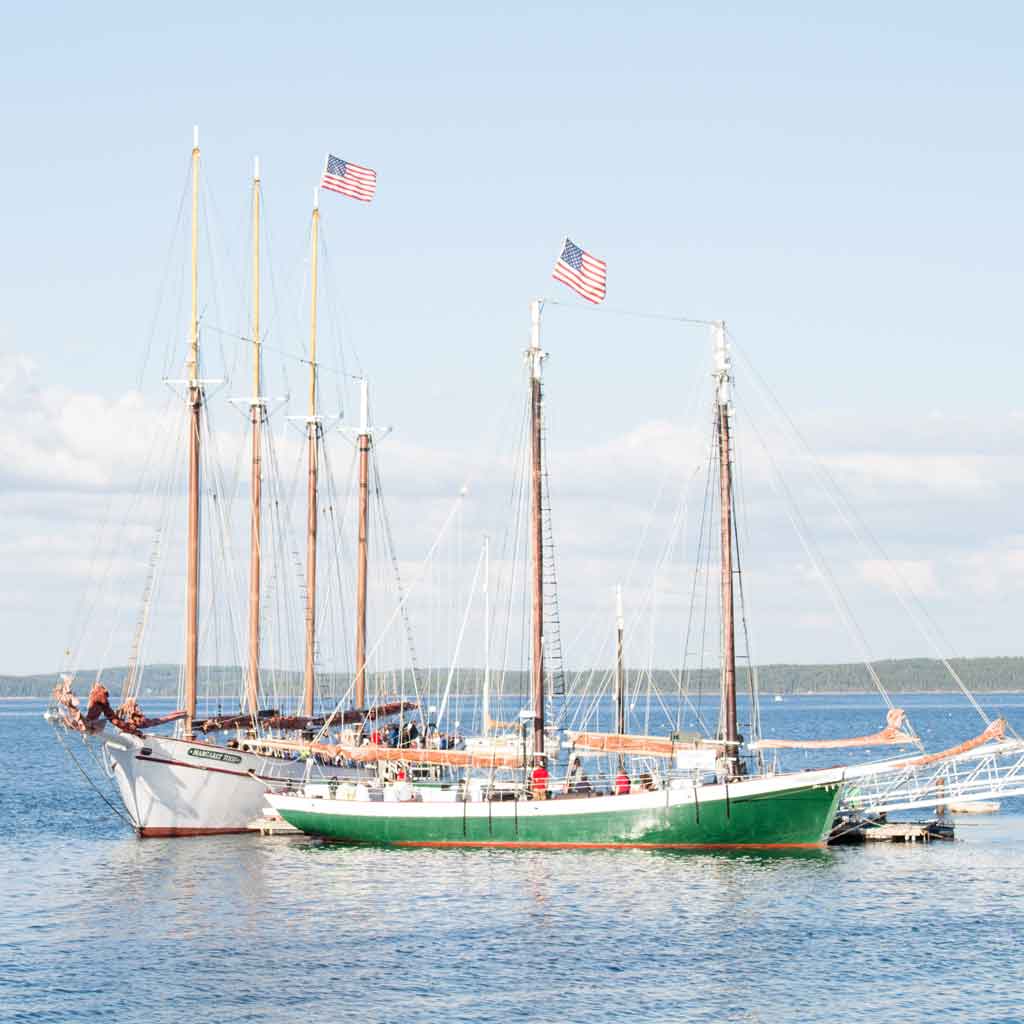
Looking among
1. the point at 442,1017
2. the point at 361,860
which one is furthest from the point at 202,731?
the point at 442,1017

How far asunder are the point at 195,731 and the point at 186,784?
404 cm

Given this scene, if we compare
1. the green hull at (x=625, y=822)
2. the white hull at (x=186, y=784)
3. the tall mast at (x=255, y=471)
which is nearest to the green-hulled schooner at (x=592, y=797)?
the green hull at (x=625, y=822)

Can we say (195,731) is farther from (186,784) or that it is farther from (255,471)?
(255,471)

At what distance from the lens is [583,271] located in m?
75.9

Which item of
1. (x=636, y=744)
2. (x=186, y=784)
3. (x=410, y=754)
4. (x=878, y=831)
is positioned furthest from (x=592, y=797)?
(x=186, y=784)

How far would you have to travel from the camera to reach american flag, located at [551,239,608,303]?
75812 mm

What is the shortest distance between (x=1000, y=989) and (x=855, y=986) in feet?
13.1

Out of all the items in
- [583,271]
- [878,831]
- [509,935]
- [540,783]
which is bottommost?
[509,935]

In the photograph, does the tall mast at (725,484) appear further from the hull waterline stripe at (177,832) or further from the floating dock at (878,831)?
the hull waterline stripe at (177,832)

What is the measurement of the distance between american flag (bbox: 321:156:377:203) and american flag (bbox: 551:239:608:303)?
1654 centimetres

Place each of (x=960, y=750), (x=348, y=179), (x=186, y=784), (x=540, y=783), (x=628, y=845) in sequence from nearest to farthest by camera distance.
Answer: (x=628, y=845)
(x=540, y=783)
(x=960, y=750)
(x=186, y=784)
(x=348, y=179)

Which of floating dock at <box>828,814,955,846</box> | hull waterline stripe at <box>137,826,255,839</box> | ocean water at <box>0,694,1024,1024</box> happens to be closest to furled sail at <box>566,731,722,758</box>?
ocean water at <box>0,694,1024,1024</box>

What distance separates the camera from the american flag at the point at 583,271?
249 feet

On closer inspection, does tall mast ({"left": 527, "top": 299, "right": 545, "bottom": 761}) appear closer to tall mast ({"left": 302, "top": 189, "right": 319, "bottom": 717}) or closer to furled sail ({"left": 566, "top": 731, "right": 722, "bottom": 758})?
furled sail ({"left": 566, "top": 731, "right": 722, "bottom": 758})
